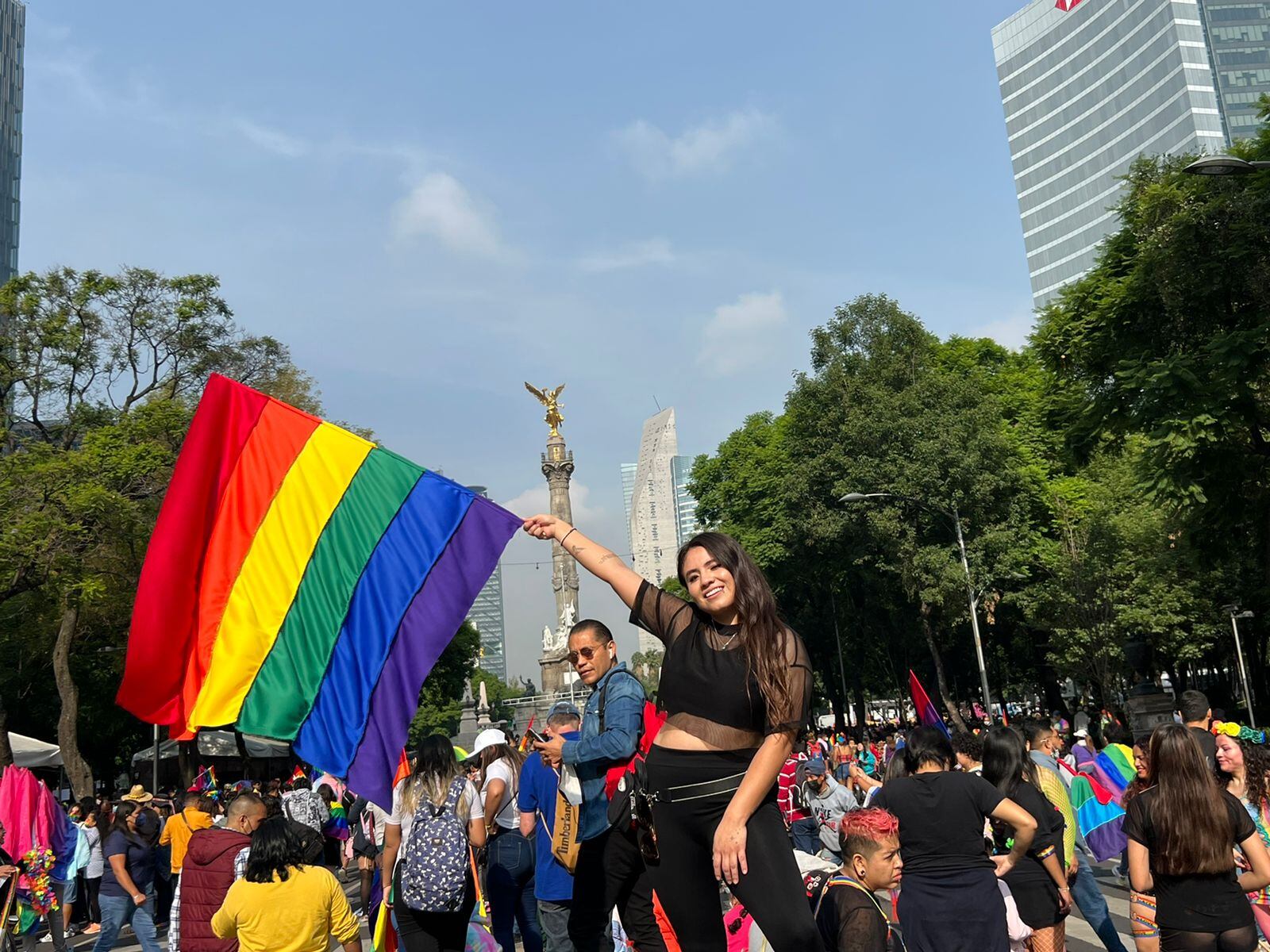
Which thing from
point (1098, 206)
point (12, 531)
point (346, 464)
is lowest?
point (346, 464)

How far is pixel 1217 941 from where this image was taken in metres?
4.79

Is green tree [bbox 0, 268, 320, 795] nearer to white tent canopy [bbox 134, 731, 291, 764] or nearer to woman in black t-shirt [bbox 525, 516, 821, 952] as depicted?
white tent canopy [bbox 134, 731, 291, 764]

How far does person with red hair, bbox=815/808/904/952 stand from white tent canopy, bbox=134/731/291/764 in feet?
99.7

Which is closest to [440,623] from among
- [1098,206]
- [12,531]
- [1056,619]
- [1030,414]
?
[12,531]

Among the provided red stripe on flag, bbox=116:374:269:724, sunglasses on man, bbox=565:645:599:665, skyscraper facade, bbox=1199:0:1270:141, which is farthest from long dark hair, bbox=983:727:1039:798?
skyscraper facade, bbox=1199:0:1270:141

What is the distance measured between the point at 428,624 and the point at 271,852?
246cm

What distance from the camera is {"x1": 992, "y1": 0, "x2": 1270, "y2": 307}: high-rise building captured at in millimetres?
121250

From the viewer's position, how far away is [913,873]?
539 cm

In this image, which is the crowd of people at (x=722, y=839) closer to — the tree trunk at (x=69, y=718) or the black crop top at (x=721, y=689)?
the black crop top at (x=721, y=689)

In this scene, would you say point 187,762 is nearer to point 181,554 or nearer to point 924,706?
point 924,706

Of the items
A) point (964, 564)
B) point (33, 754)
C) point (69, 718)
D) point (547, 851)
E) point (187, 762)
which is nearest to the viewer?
point (547, 851)

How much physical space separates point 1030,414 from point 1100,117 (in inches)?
4213

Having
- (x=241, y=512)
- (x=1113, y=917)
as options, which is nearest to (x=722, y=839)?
(x=241, y=512)

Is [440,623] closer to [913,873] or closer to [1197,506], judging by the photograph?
[913,873]
